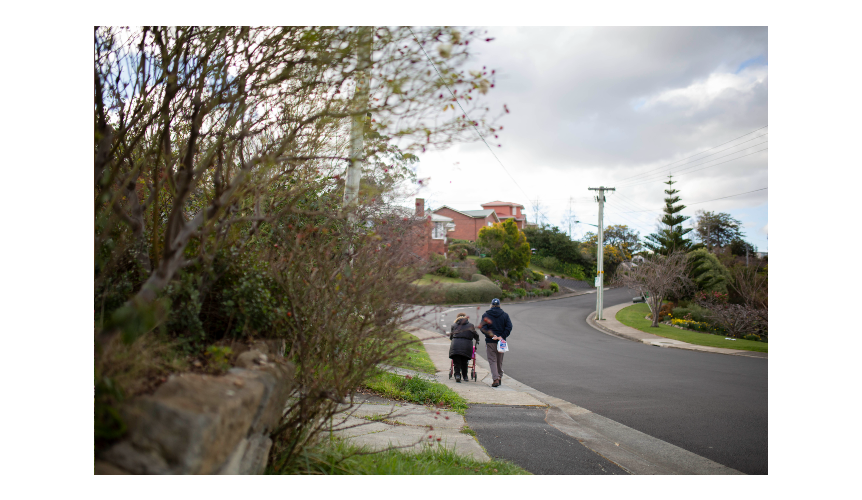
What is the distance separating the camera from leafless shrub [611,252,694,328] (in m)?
21.4

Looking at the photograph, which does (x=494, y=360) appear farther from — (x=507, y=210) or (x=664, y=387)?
(x=507, y=210)

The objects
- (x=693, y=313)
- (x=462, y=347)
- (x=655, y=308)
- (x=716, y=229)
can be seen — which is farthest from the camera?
(x=716, y=229)

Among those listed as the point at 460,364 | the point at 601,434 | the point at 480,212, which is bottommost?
the point at 601,434

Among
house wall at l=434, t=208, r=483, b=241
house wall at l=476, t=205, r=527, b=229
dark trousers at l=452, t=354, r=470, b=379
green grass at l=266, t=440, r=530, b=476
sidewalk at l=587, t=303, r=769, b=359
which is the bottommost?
sidewalk at l=587, t=303, r=769, b=359

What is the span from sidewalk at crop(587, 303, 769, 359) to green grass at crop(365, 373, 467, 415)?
1113 centimetres

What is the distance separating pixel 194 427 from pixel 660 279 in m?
22.7

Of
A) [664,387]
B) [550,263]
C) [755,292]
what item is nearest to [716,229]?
[550,263]

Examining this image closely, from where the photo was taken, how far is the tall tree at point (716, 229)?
1529 inches

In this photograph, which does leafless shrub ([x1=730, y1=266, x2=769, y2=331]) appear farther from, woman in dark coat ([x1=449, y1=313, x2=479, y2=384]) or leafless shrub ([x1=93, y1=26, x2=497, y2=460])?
leafless shrub ([x1=93, y1=26, x2=497, y2=460])

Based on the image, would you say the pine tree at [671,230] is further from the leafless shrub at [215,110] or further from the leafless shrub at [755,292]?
the leafless shrub at [215,110]

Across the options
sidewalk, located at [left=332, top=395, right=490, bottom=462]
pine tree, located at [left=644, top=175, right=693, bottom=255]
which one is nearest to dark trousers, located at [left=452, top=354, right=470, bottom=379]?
sidewalk, located at [left=332, top=395, right=490, bottom=462]

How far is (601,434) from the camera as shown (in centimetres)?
577
